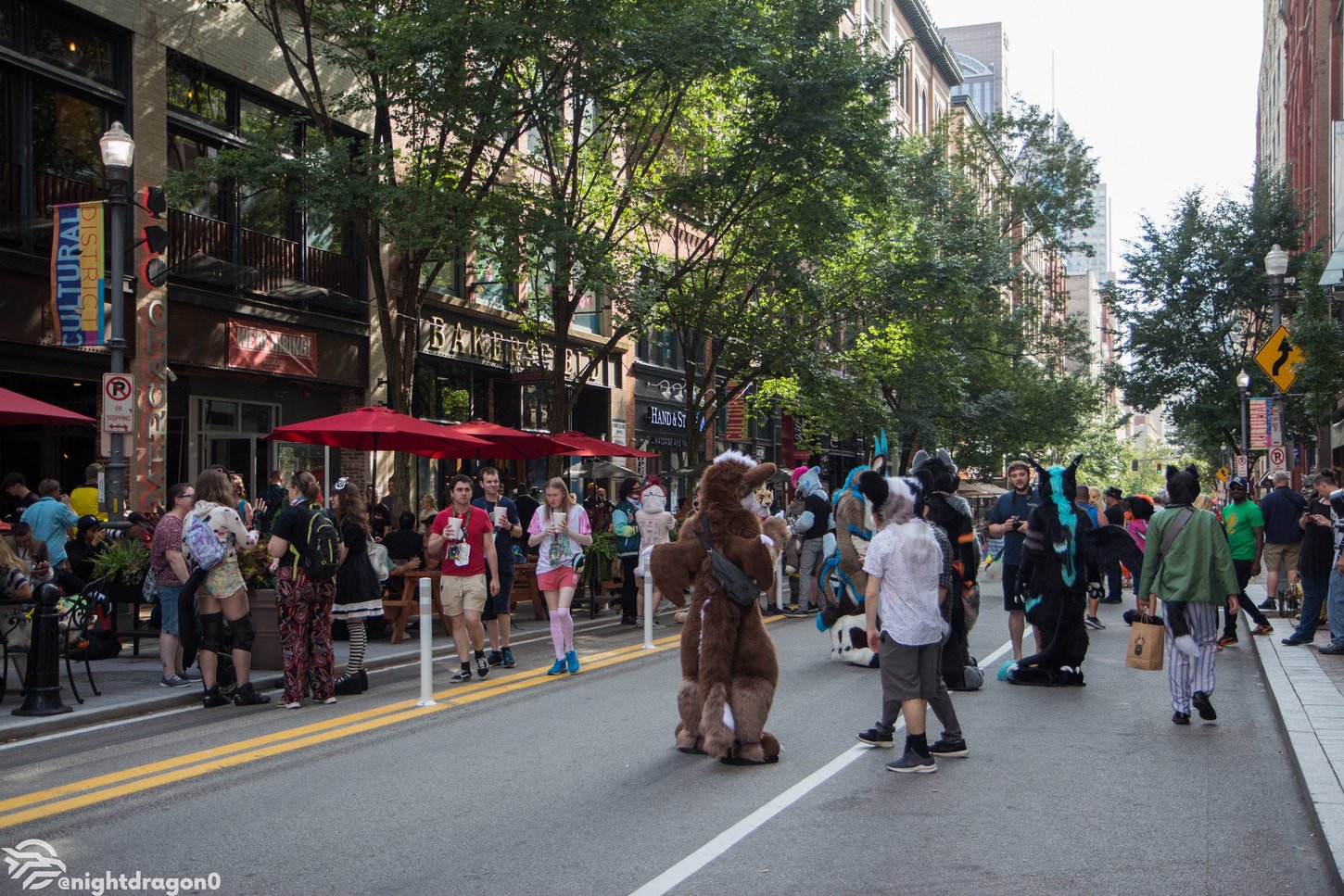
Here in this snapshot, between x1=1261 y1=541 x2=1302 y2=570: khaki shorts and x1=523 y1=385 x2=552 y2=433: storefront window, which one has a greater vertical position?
x1=523 y1=385 x2=552 y2=433: storefront window

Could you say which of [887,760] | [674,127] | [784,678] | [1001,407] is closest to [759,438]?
[1001,407]

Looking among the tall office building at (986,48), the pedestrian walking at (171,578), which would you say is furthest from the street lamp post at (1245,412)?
the tall office building at (986,48)

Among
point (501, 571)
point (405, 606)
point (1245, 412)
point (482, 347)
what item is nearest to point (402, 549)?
point (405, 606)

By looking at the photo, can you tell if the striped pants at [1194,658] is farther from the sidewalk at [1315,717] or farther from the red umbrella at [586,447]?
the red umbrella at [586,447]

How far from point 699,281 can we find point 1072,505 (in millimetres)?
18527

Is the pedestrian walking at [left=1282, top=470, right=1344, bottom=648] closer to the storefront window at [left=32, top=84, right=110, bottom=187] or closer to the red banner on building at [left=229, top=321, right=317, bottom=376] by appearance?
the red banner on building at [left=229, top=321, right=317, bottom=376]

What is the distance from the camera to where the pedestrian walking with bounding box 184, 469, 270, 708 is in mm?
10172

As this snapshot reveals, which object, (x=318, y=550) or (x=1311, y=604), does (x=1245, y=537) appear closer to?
(x=1311, y=604)

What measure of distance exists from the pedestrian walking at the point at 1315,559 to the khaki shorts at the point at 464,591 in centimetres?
869

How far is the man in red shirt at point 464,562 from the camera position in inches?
445

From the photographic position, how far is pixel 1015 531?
11.9 meters

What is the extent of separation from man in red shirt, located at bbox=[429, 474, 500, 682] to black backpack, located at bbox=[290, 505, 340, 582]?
48.3 inches

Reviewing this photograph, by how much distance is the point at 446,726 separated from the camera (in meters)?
9.29

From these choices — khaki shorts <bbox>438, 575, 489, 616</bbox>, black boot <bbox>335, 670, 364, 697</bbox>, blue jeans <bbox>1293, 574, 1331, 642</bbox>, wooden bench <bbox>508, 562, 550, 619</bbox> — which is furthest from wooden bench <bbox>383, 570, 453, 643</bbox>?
blue jeans <bbox>1293, 574, 1331, 642</bbox>
